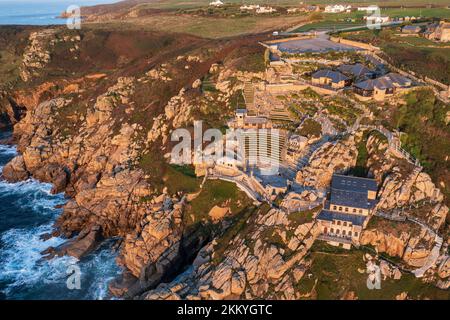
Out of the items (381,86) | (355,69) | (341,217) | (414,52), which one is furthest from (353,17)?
(341,217)

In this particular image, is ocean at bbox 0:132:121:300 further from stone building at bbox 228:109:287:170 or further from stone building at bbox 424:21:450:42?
stone building at bbox 424:21:450:42

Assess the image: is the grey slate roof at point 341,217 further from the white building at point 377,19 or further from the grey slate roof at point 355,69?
the white building at point 377,19

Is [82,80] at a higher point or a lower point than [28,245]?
higher

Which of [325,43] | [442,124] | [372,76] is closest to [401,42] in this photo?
[325,43]

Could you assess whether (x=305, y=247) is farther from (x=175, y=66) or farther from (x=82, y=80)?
(x=82, y=80)

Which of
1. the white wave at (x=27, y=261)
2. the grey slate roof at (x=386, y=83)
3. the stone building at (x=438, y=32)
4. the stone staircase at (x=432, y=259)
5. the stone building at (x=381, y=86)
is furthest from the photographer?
the stone building at (x=438, y=32)

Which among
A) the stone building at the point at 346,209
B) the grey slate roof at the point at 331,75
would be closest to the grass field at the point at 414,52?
the grey slate roof at the point at 331,75
